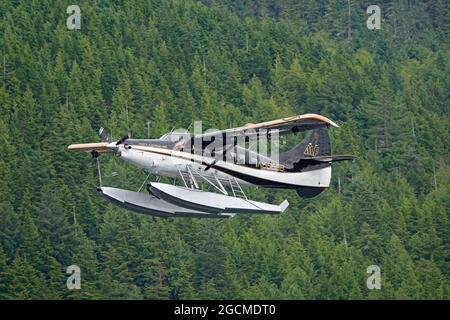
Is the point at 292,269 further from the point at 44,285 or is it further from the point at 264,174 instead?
the point at 264,174

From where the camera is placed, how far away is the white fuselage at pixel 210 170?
58.2 m

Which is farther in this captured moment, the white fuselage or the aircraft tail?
the aircraft tail

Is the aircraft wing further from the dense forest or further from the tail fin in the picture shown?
the dense forest

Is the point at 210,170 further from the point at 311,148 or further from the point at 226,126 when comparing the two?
the point at 226,126

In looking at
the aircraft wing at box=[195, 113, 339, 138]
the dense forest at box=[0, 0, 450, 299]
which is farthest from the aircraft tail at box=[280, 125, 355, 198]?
the dense forest at box=[0, 0, 450, 299]

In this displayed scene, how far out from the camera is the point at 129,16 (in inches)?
5876

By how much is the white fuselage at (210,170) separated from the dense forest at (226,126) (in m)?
1.49

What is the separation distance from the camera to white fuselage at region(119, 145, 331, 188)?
58.2m

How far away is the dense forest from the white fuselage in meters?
1.49

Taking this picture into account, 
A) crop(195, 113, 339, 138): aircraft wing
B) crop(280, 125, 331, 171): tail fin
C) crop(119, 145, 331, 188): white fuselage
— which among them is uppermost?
crop(195, 113, 339, 138): aircraft wing

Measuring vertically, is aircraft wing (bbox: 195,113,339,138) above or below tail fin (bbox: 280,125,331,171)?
above

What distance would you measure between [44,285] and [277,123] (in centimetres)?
3366

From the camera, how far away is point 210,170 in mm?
59969

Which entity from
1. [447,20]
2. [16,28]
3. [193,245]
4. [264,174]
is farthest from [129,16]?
[264,174]
